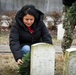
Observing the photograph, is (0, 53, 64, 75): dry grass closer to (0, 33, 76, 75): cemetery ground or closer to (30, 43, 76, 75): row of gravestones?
(0, 33, 76, 75): cemetery ground

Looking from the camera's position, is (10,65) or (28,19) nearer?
(28,19)

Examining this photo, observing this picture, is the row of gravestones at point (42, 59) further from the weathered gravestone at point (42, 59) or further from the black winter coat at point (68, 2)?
the black winter coat at point (68, 2)

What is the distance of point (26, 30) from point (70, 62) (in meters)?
1.44

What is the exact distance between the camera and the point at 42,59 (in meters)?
6.02

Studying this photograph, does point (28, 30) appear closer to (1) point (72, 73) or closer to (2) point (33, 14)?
(2) point (33, 14)

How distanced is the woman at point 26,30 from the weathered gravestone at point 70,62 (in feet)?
3.68

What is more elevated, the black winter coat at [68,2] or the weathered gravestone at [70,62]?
the black winter coat at [68,2]

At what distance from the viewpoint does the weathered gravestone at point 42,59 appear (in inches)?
234

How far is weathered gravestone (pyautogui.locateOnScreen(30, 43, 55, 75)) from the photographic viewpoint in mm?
5953

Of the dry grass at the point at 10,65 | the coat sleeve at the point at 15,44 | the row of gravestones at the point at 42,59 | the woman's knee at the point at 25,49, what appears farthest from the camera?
the dry grass at the point at 10,65

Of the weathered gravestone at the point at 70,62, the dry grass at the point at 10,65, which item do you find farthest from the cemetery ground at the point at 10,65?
the weathered gravestone at the point at 70,62

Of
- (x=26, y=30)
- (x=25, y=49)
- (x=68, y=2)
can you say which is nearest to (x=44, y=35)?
(x=26, y=30)

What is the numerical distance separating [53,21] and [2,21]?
2.00m

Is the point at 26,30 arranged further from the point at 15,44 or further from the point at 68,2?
the point at 68,2
